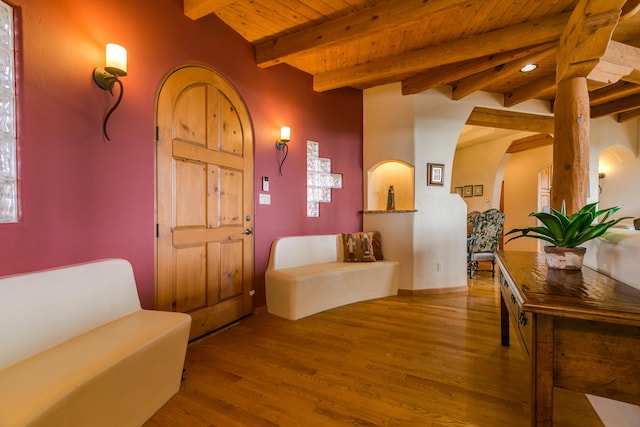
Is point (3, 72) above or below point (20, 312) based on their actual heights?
above

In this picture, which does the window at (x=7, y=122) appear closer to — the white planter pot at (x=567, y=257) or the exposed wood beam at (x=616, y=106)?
the white planter pot at (x=567, y=257)

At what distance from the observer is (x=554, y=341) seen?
961 millimetres

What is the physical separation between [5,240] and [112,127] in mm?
839

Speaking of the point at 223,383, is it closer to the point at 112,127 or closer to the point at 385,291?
the point at 112,127

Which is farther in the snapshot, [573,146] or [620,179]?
[620,179]

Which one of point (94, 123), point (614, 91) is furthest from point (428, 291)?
point (94, 123)

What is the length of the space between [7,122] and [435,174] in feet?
12.7

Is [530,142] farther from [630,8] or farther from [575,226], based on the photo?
[575,226]

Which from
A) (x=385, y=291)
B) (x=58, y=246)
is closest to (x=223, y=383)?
(x=58, y=246)

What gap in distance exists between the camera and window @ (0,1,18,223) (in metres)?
1.36

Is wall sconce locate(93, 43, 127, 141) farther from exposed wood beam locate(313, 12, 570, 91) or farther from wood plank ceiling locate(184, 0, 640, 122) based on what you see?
exposed wood beam locate(313, 12, 570, 91)

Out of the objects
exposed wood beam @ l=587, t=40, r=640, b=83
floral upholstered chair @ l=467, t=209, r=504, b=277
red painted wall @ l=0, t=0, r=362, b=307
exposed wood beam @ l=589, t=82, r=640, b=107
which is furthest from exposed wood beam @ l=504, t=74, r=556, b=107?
red painted wall @ l=0, t=0, r=362, b=307

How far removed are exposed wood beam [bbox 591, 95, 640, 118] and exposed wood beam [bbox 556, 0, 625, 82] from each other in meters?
2.96

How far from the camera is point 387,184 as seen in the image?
4.40 meters
